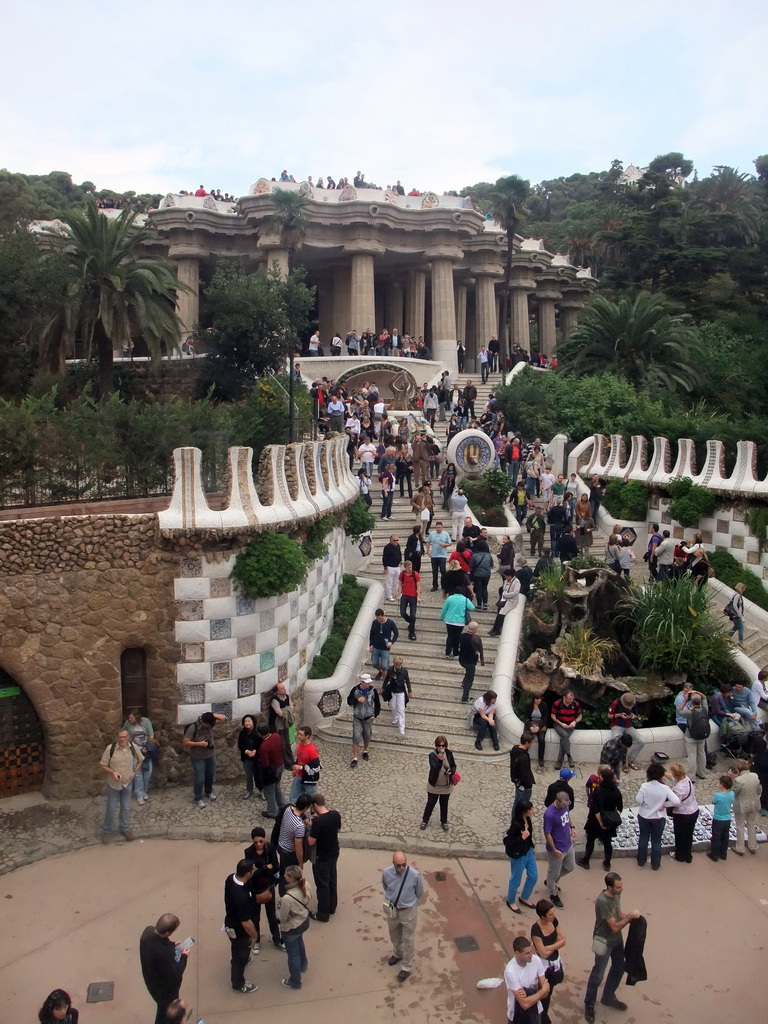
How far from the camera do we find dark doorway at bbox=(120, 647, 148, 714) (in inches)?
447

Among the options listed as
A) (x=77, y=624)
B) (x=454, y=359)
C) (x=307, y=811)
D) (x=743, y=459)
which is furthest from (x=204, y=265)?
(x=307, y=811)

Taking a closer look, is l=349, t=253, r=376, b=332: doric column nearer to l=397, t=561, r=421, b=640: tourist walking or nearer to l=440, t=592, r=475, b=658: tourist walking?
l=397, t=561, r=421, b=640: tourist walking

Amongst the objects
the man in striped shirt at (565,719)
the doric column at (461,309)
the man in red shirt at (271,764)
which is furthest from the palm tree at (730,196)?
the man in red shirt at (271,764)

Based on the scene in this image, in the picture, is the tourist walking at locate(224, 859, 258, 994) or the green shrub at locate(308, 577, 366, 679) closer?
the tourist walking at locate(224, 859, 258, 994)

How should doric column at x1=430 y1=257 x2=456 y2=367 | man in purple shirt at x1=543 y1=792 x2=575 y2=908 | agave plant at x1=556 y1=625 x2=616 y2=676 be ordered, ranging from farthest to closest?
doric column at x1=430 y1=257 x2=456 y2=367, agave plant at x1=556 y1=625 x2=616 y2=676, man in purple shirt at x1=543 y1=792 x2=575 y2=908

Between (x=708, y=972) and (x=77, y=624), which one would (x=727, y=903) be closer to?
(x=708, y=972)

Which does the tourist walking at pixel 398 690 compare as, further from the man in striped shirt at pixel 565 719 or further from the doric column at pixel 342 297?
the doric column at pixel 342 297

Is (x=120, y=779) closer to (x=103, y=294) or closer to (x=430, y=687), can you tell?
(x=430, y=687)

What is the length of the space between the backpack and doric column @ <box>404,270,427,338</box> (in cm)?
3158

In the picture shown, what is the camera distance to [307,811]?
868cm

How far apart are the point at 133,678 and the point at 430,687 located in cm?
501

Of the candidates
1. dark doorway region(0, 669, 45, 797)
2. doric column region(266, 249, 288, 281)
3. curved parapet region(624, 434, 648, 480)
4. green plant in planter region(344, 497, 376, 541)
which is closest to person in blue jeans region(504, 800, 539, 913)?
dark doorway region(0, 669, 45, 797)

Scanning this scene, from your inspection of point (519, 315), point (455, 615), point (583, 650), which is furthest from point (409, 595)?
point (519, 315)

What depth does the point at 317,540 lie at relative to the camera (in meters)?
13.7
